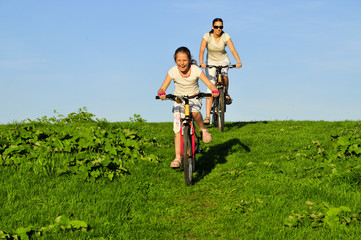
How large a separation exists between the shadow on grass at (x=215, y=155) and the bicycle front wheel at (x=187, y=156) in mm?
588

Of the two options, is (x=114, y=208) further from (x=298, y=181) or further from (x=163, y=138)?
(x=163, y=138)

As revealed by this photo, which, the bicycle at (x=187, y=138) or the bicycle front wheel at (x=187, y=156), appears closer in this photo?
the bicycle at (x=187, y=138)

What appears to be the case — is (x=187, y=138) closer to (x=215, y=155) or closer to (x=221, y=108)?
(x=215, y=155)

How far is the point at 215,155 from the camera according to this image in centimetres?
1060

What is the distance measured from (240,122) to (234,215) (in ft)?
34.4

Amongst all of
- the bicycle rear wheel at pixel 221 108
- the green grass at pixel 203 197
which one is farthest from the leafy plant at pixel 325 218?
the bicycle rear wheel at pixel 221 108

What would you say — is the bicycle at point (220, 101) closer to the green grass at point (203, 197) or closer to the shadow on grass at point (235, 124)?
the shadow on grass at point (235, 124)

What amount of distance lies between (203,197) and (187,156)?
0.85 m

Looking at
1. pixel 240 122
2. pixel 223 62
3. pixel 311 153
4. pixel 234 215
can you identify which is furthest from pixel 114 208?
pixel 240 122

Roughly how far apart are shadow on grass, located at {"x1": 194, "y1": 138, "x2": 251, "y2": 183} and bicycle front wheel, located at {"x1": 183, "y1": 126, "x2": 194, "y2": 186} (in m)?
0.59

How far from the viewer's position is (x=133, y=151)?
9.73m

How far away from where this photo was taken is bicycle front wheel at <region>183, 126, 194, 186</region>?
8.00 metres

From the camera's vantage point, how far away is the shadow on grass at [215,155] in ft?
31.2

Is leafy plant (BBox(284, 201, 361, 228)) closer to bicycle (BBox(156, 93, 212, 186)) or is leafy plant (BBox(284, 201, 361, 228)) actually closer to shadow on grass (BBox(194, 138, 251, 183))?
bicycle (BBox(156, 93, 212, 186))
